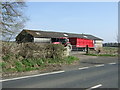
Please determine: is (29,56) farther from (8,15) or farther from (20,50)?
(8,15)

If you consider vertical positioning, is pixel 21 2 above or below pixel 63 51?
above

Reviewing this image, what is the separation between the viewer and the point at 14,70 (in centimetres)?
1110

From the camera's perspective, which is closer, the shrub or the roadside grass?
the roadside grass

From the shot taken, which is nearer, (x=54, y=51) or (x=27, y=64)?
(x=27, y=64)

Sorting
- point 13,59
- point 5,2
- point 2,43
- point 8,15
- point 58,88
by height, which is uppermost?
point 5,2

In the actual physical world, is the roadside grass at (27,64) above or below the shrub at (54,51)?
below

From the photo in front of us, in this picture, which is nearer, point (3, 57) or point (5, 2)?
point (3, 57)

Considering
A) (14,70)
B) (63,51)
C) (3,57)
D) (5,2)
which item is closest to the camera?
(14,70)

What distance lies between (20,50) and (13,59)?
3.69ft

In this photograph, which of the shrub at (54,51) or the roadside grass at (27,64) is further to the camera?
the shrub at (54,51)

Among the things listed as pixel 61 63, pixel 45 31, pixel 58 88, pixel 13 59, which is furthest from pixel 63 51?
pixel 45 31

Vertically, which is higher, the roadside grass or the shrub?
the shrub

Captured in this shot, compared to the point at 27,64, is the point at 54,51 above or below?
above

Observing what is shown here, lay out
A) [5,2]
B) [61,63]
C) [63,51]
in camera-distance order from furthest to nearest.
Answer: [5,2]
[63,51]
[61,63]
